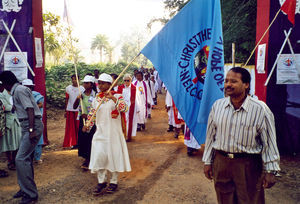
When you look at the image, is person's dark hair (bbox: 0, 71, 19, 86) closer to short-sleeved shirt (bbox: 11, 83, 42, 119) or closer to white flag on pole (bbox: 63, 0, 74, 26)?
short-sleeved shirt (bbox: 11, 83, 42, 119)

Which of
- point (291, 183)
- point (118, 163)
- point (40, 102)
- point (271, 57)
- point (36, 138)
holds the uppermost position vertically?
point (271, 57)

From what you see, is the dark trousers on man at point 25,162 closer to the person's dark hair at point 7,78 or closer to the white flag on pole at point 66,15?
the person's dark hair at point 7,78

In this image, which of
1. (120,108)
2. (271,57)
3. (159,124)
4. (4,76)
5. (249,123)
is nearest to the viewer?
(249,123)

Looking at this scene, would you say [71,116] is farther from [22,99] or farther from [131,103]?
[22,99]

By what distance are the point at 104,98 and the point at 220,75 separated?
1.88 meters

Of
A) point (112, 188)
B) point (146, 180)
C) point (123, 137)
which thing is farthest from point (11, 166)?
point (146, 180)

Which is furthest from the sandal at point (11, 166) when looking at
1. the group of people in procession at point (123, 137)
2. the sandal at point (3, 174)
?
the sandal at point (3, 174)

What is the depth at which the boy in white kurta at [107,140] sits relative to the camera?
4.47 metres

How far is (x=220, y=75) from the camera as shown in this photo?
12.4 ft

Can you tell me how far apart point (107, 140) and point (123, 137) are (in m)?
0.29

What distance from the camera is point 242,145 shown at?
256 cm

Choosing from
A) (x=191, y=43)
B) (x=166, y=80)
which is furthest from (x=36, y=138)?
(x=191, y=43)

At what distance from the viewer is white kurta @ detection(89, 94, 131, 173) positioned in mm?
4469

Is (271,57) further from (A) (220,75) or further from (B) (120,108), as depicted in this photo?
(B) (120,108)
